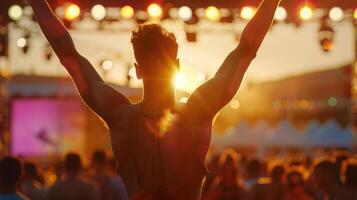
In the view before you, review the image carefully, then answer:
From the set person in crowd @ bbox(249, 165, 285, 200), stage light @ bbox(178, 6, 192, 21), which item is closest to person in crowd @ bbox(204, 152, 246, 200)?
person in crowd @ bbox(249, 165, 285, 200)

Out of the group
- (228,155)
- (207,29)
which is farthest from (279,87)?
(228,155)

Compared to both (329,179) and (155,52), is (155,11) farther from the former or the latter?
(155,52)

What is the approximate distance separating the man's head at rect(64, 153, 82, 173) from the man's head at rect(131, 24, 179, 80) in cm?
675

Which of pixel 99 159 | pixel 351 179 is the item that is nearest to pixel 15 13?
pixel 99 159

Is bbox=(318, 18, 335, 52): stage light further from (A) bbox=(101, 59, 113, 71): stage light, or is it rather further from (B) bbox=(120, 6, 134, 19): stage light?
(A) bbox=(101, 59, 113, 71): stage light

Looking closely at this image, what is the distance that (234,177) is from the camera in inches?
448

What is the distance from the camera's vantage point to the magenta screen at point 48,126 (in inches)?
930

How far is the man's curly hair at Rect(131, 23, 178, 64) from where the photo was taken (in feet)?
11.1

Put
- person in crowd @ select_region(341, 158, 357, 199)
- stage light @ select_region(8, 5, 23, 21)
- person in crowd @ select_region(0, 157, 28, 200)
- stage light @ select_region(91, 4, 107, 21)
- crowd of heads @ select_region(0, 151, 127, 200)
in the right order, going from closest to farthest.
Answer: person in crowd @ select_region(0, 157, 28, 200) → crowd of heads @ select_region(0, 151, 127, 200) → person in crowd @ select_region(341, 158, 357, 199) → stage light @ select_region(8, 5, 23, 21) → stage light @ select_region(91, 4, 107, 21)

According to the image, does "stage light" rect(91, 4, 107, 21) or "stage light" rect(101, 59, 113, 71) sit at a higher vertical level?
"stage light" rect(91, 4, 107, 21)

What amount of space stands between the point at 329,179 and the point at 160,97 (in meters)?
4.94

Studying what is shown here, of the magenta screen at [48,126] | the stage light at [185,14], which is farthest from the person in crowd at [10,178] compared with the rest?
the magenta screen at [48,126]

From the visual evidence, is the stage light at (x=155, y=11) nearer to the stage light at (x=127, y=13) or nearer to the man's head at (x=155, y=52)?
the stage light at (x=127, y=13)

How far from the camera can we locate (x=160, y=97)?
3.40 m
